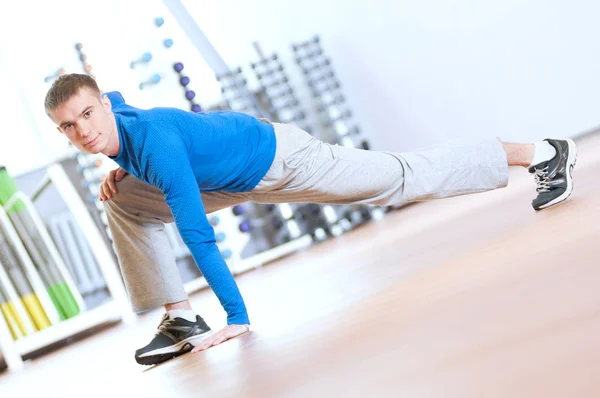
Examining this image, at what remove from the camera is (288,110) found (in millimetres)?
4695

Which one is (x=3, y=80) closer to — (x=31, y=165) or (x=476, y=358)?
(x=31, y=165)

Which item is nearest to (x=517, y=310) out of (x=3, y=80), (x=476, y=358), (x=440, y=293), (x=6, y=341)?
(x=476, y=358)

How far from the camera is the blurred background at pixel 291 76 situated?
A: 443 centimetres

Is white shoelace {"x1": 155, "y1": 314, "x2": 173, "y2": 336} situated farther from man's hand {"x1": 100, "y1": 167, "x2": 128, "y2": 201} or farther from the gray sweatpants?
man's hand {"x1": 100, "y1": 167, "x2": 128, "y2": 201}

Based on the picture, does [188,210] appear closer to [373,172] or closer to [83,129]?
[83,129]

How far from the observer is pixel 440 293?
1.38 metres

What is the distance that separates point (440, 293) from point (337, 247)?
7.60ft

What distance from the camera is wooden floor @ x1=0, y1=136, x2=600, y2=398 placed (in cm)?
80

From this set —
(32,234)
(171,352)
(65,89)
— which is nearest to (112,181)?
(65,89)

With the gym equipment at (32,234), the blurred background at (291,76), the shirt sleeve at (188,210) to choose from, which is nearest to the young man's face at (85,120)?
the shirt sleeve at (188,210)

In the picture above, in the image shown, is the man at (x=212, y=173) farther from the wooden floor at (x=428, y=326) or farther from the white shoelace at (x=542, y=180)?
the wooden floor at (x=428, y=326)

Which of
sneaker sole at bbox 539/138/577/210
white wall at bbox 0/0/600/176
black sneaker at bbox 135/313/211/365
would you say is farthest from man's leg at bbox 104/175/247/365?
white wall at bbox 0/0/600/176

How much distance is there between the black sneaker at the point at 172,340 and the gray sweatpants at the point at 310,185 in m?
0.06

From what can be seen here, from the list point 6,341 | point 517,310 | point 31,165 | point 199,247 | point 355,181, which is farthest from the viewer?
point 31,165
